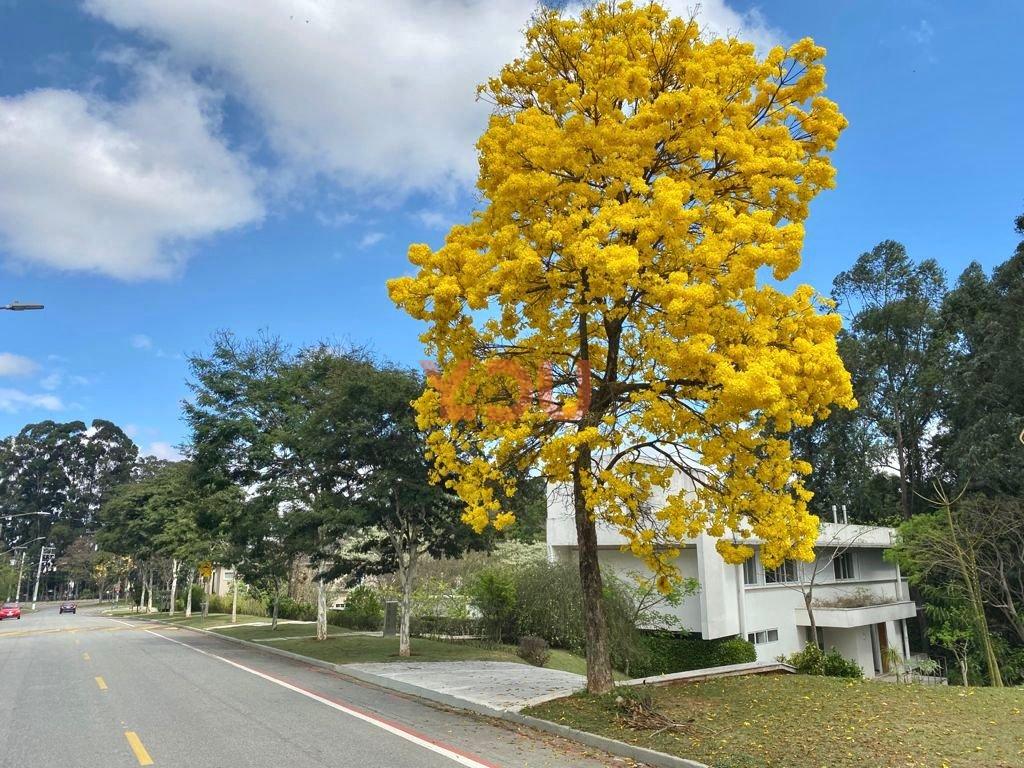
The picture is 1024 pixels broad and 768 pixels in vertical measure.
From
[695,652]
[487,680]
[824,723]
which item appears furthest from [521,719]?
[695,652]

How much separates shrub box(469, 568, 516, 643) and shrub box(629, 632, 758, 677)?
4.79 m

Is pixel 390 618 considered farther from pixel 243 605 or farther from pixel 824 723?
pixel 243 605

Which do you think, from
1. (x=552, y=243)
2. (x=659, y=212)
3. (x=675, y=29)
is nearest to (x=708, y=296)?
(x=659, y=212)

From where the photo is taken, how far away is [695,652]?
25062 millimetres

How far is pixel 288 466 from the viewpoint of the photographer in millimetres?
24312

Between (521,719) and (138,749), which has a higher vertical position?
(138,749)

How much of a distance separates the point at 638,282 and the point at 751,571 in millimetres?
21630

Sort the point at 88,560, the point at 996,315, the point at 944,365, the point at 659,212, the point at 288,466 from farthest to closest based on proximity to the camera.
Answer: the point at 88,560 < the point at 944,365 < the point at 996,315 < the point at 288,466 < the point at 659,212

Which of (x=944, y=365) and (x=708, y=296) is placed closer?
(x=708, y=296)

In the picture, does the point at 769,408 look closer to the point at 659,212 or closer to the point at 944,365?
the point at 659,212

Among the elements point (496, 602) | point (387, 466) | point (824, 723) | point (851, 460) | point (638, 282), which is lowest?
point (824, 723)

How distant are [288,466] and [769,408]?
18976 mm

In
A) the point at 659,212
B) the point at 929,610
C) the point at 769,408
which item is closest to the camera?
the point at 769,408

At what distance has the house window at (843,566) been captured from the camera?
110ft
